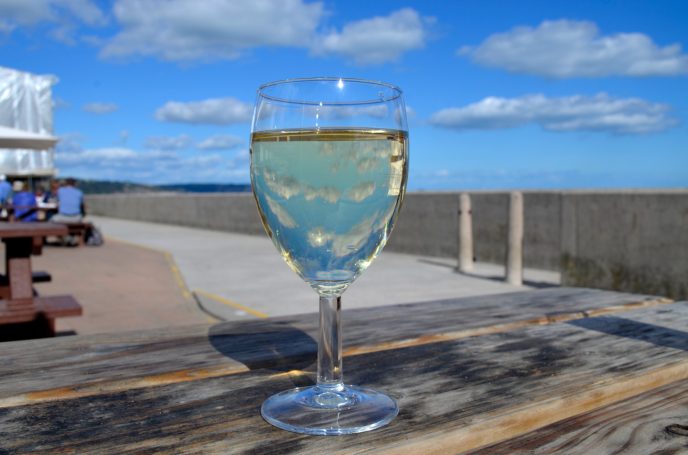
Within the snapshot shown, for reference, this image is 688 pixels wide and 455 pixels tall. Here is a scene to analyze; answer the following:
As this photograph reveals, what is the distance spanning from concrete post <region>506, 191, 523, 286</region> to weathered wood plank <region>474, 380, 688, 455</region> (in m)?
8.11

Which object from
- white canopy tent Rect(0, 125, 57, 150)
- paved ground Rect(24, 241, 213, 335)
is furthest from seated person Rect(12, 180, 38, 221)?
white canopy tent Rect(0, 125, 57, 150)

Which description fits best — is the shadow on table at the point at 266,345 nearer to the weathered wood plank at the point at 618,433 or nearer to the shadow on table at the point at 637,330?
the weathered wood plank at the point at 618,433

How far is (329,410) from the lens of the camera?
96 cm

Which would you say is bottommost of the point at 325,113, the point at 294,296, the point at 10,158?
the point at 294,296

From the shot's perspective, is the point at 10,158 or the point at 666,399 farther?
the point at 10,158

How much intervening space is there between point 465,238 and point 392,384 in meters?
9.21

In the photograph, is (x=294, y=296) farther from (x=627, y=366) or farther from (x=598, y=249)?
(x=627, y=366)

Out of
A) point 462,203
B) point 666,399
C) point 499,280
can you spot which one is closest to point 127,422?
point 666,399

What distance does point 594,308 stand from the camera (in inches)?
75.9

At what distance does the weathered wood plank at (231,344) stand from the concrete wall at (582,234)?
5415 mm

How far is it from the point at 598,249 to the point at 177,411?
24.8ft

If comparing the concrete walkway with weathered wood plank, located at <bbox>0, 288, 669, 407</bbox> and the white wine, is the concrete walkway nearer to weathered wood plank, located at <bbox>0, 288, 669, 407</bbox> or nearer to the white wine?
weathered wood plank, located at <bbox>0, 288, 669, 407</bbox>

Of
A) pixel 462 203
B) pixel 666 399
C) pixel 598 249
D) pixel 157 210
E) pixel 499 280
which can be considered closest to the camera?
pixel 666 399

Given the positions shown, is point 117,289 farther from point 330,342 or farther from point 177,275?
point 330,342
